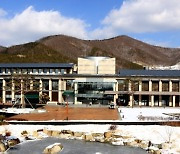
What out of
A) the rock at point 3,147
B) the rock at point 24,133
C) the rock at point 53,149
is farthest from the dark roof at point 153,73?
the rock at point 3,147

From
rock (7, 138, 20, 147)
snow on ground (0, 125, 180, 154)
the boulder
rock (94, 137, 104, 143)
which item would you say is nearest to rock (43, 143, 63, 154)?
rock (7, 138, 20, 147)

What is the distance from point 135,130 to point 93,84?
50732 millimetres

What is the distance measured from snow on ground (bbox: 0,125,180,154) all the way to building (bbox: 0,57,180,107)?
4718 cm

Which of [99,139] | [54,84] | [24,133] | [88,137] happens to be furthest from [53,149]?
[54,84]

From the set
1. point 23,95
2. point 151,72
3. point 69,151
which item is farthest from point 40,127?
point 151,72

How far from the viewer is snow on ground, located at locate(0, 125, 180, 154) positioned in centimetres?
5144

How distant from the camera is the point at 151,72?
11062 cm

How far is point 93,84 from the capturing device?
344 ft

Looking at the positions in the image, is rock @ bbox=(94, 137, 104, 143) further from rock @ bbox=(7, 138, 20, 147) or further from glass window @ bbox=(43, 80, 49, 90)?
glass window @ bbox=(43, 80, 49, 90)

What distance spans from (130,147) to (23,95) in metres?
60.5

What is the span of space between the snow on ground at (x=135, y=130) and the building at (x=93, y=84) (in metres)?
47.2

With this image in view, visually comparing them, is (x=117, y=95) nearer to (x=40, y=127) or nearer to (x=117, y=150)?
(x=40, y=127)

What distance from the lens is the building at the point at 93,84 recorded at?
105062 mm

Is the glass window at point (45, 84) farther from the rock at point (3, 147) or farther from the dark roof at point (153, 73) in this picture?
the rock at point (3, 147)
